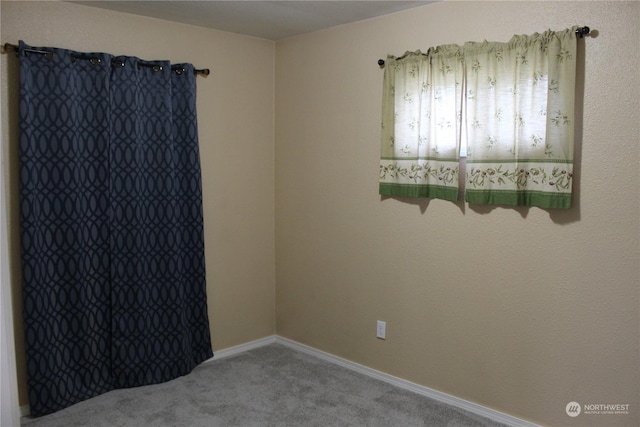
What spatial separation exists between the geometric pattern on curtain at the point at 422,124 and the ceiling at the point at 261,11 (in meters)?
0.34

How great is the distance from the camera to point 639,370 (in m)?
2.49

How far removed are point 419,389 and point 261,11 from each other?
99.4 inches

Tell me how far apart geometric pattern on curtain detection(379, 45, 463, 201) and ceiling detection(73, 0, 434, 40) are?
337 mm

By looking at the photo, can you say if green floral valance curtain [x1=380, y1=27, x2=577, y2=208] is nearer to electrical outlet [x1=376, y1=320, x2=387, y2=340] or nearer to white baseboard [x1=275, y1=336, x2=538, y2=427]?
electrical outlet [x1=376, y1=320, x2=387, y2=340]

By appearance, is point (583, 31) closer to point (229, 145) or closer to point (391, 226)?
point (391, 226)

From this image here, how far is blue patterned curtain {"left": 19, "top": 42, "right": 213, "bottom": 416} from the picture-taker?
3.04 meters

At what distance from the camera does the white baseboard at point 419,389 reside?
296cm

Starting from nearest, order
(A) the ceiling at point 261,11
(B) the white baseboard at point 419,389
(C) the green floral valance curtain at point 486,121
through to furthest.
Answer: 1. (C) the green floral valance curtain at point 486,121
2. (B) the white baseboard at point 419,389
3. (A) the ceiling at point 261,11

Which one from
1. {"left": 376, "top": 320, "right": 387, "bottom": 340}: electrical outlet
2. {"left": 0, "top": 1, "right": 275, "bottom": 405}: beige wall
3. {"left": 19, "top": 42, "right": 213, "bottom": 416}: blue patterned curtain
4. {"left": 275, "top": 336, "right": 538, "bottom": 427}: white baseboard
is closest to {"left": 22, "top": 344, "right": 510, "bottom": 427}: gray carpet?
{"left": 275, "top": 336, "right": 538, "bottom": 427}: white baseboard

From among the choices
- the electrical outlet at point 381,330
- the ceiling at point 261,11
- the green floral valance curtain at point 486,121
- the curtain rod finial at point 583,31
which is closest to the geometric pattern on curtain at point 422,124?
the green floral valance curtain at point 486,121

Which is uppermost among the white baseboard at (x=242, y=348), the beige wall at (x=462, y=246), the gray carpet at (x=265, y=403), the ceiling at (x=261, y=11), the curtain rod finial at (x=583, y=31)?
the ceiling at (x=261, y=11)

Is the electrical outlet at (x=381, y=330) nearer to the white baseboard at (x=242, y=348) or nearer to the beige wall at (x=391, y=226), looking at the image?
the beige wall at (x=391, y=226)

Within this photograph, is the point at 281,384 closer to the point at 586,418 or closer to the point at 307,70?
the point at 586,418

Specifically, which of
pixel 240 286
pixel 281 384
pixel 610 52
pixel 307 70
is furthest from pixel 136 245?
pixel 610 52
